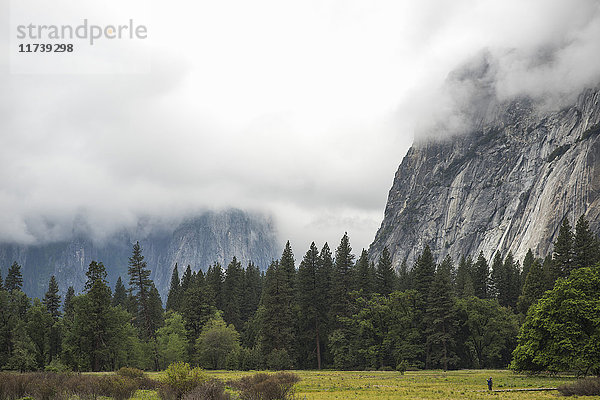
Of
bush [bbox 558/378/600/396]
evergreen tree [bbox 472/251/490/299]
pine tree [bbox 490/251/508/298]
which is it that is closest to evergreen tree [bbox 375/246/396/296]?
evergreen tree [bbox 472/251/490/299]

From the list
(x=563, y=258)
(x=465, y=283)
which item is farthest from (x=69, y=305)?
(x=563, y=258)

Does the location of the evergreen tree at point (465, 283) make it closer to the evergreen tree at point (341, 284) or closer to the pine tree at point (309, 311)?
the evergreen tree at point (341, 284)

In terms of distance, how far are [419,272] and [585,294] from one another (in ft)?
107

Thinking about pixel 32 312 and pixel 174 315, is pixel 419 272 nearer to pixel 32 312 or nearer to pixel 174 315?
pixel 174 315

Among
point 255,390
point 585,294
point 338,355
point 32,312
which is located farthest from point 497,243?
point 255,390

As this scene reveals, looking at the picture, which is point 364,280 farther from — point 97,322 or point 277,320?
point 97,322

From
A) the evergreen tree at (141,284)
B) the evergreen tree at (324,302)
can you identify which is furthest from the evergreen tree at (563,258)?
the evergreen tree at (141,284)

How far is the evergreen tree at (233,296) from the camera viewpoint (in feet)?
276

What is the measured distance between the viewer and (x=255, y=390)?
2220cm

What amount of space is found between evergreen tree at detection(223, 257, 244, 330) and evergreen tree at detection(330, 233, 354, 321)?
2068 centimetres

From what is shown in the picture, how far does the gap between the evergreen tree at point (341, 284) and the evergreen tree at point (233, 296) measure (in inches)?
814

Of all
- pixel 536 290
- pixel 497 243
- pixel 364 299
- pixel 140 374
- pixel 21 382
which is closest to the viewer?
pixel 21 382

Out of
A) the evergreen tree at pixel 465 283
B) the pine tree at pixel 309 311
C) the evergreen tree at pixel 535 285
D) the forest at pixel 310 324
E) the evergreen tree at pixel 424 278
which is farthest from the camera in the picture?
the evergreen tree at pixel 465 283

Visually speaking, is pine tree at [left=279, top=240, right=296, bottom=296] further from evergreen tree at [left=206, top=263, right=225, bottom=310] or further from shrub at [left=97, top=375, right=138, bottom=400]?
shrub at [left=97, top=375, right=138, bottom=400]
